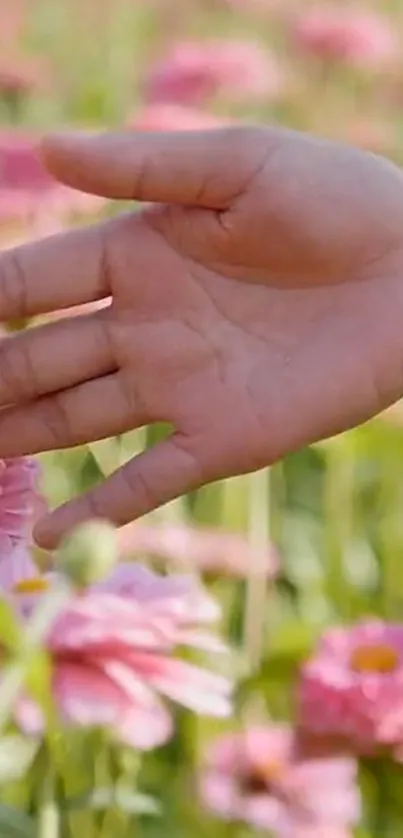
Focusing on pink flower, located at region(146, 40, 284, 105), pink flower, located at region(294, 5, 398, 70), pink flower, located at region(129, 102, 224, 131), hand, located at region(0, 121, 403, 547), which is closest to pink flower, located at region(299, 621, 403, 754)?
hand, located at region(0, 121, 403, 547)

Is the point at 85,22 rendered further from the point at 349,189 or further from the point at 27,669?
the point at 27,669

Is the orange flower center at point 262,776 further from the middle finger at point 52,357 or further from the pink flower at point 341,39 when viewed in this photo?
the pink flower at point 341,39

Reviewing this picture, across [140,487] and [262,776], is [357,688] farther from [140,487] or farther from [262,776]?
[140,487]

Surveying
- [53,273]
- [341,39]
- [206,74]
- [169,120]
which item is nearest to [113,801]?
[53,273]

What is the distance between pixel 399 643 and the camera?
74cm

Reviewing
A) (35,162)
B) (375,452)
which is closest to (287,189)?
(35,162)

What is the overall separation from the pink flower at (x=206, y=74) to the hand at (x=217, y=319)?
0.73m

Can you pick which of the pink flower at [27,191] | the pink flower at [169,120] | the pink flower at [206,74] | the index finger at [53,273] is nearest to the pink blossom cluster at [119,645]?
the index finger at [53,273]

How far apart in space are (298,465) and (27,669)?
810mm

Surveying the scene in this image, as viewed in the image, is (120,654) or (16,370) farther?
(16,370)

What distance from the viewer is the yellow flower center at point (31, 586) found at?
0.47 m

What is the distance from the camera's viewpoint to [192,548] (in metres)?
0.84

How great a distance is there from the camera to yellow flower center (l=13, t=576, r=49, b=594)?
473 millimetres

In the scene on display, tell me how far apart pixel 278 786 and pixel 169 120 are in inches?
19.6
